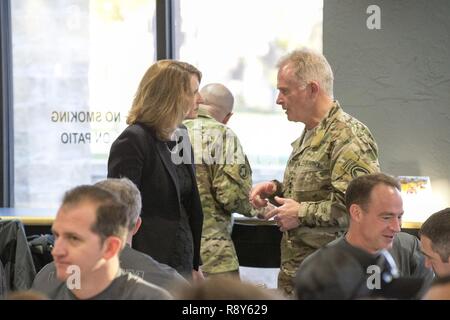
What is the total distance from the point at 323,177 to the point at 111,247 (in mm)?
1300

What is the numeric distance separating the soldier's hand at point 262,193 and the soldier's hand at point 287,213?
9.5 inches

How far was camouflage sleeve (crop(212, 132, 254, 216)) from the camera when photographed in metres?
4.06

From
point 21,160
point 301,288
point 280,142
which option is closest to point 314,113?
point 301,288

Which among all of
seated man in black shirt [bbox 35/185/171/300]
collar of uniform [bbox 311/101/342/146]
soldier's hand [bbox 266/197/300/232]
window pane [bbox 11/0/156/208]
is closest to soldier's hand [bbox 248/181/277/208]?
soldier's hand [bbox 266/197/300/232]

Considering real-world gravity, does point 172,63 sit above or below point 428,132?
above

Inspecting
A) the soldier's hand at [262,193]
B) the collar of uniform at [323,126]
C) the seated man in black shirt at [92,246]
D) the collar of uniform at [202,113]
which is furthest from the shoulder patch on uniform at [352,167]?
the seated man in black shirt at [92,246]

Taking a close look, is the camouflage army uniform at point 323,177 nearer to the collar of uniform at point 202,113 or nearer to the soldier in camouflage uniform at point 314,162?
the soldier in camouflage uniform at point 314,162

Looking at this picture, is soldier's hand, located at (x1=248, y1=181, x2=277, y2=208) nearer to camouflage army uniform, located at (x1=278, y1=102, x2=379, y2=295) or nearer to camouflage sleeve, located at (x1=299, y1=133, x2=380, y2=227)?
camouflage army uniform, located at (x1=278, y1=102, x2=379, y2=295)

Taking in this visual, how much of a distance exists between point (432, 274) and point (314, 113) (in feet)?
2.76

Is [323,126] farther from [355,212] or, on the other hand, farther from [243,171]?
[243,171]

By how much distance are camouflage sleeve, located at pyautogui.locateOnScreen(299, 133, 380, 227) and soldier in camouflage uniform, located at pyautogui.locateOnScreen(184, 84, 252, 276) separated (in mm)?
689

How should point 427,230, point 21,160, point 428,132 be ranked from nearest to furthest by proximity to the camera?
point 427,230 → point 428,132 → point 21,160

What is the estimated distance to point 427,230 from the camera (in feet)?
10.0
